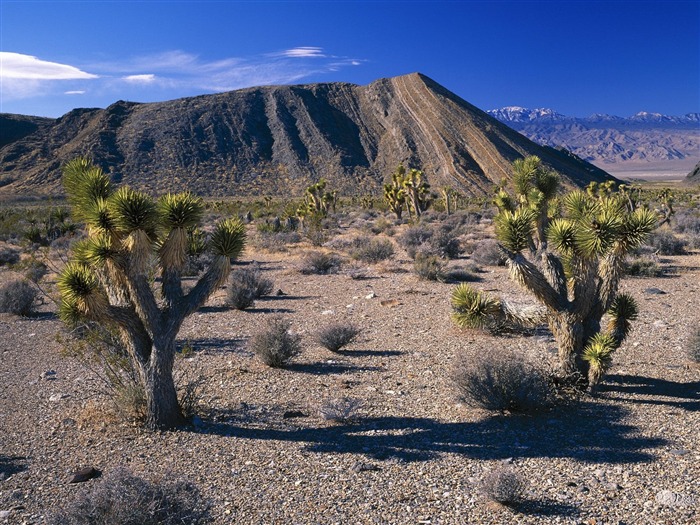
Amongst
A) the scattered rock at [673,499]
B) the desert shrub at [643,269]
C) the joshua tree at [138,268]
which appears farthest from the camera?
the desert shrub at [643,269]

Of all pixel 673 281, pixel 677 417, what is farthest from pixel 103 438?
pixel 673 281

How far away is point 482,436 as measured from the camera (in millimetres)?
6141

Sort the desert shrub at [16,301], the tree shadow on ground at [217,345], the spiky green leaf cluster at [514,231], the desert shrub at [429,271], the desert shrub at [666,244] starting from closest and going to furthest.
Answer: the spiky green leaf cluster at [514,231], the tree shadow on ground at [217,345], the desert shrub at [16,301], the desert shrub at [429,271], the desert shrub at [666,244]

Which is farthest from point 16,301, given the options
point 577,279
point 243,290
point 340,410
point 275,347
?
point 577,279

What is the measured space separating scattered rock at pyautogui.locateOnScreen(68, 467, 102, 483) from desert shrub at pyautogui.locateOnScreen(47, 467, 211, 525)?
1308 mm

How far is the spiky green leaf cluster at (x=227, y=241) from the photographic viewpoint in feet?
21.2

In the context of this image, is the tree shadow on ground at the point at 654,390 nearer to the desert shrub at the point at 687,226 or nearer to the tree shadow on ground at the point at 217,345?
the tree shadow on ground at the point at 217,345

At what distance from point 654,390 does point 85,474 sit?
698 centimetres

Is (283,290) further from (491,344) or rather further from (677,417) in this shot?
(677,417)

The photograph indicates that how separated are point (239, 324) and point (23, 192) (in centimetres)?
7826

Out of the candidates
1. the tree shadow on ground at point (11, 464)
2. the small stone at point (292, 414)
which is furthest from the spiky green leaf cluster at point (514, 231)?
the tree shadow on ground at point (11, 464)

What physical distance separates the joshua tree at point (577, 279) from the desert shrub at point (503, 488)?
2.66m

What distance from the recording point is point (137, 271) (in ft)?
19.8

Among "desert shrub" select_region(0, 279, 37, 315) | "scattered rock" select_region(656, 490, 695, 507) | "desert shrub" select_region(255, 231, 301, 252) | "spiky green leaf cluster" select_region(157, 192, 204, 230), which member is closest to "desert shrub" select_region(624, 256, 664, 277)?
"scattered rock" select_region(656, 490, 695, 507)
